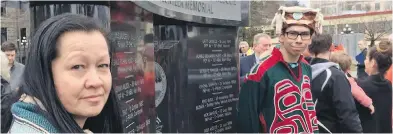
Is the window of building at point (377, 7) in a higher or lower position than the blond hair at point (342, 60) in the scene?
higher

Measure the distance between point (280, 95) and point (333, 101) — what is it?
1.80ft

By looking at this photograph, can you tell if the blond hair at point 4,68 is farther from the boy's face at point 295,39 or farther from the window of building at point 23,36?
the boy's face at point 295,39

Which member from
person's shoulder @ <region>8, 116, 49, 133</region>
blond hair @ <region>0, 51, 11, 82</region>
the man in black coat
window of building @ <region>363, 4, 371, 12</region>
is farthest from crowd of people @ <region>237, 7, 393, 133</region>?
window of building @ <region>363, 4, 371, 12</region>

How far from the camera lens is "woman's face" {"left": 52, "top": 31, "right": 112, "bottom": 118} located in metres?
1.18

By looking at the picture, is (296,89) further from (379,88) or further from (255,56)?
(255,56)

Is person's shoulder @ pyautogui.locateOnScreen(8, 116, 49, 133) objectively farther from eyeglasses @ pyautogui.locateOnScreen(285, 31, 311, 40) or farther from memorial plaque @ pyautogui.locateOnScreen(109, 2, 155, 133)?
eyeglasses @ pyautogui.locateOnScreen(285, 31, 311, 40)

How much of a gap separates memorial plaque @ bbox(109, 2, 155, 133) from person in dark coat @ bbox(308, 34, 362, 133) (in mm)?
1165

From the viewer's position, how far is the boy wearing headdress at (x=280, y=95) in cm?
290

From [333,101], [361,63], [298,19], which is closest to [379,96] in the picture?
[333,101]

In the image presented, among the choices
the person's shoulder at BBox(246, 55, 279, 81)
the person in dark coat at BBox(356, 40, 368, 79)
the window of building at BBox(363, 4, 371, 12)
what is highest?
the window of building at BBox(363, 4, 371, 12)

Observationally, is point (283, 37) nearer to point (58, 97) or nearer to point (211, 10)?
point (211, 10)

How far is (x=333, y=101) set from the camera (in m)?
3.25

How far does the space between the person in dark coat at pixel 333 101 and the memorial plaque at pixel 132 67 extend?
1.16 meters

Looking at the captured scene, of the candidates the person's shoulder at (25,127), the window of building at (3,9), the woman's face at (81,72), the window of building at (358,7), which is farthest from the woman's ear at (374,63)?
the window of building at (358,7)
